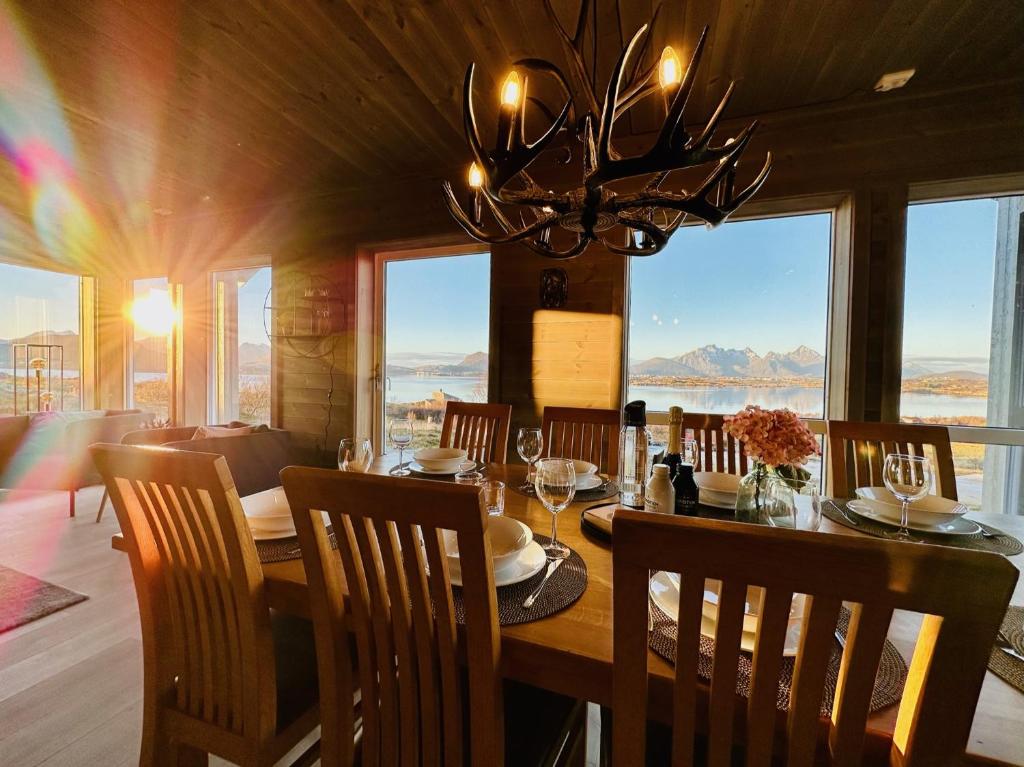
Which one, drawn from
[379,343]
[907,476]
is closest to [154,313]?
[379,343]

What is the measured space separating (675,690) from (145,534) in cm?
117

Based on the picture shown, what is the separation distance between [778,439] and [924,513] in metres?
0.59

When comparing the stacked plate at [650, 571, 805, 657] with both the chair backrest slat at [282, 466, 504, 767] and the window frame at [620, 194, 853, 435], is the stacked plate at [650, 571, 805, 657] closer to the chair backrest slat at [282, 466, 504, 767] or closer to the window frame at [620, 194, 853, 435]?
the chair backrest slat at [282, 466, 504, 767]

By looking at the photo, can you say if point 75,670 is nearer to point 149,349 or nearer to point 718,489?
point 718,489

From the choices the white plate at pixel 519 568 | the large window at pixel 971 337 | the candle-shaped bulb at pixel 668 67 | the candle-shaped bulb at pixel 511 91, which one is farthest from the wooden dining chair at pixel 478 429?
the large window at pixel 971 337

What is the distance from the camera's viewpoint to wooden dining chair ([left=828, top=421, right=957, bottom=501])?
160 cm

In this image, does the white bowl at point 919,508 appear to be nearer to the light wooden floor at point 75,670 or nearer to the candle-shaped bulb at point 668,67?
the light wooden floor at point 75,670

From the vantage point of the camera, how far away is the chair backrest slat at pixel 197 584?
88 cm

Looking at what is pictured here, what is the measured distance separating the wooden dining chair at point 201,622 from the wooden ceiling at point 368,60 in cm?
190

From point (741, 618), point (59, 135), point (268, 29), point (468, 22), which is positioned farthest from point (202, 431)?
point (741, 618)

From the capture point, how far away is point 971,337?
2314 mm

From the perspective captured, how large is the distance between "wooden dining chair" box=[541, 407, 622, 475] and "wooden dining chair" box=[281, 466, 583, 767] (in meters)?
1.29

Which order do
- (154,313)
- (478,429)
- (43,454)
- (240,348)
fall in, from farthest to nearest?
(154,313) < (240,348) < (43,454) < (478,429)

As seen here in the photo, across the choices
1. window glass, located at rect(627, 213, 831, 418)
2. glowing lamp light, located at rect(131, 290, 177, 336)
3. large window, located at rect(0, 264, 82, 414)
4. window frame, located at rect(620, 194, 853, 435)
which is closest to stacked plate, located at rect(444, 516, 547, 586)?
window glass, located at rect(627, 213, 831, 418)
